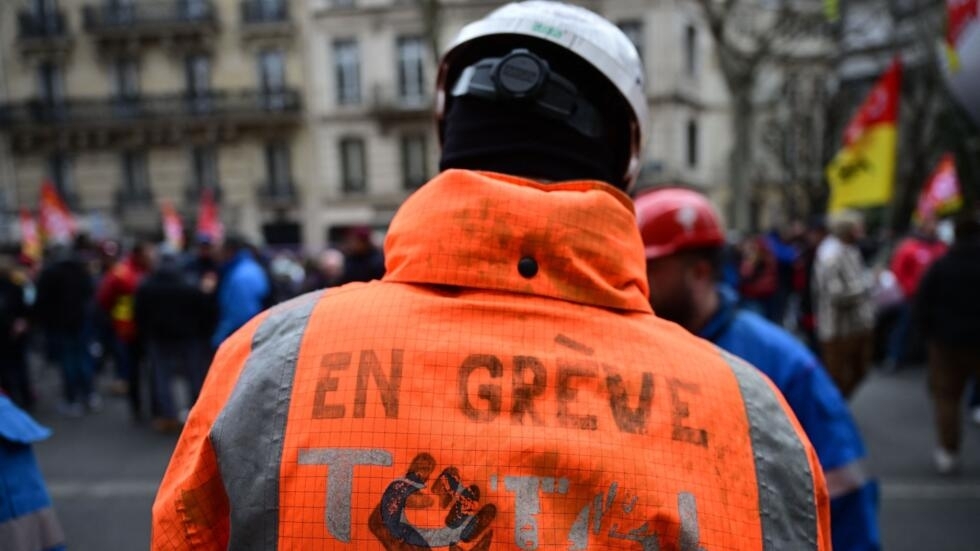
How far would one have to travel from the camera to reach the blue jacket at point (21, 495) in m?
1.57

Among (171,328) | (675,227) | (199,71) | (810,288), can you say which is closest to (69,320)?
(171,328)

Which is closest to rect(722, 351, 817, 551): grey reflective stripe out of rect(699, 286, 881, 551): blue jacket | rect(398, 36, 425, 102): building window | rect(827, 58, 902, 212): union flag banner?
rect(699, 286, 881, 551): blue jacket

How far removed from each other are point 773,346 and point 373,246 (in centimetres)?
469

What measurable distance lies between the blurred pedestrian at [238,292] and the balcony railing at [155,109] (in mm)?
22773

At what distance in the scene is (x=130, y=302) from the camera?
8.24 metres

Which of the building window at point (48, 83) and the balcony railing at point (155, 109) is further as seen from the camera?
the building window at point (48, 83)

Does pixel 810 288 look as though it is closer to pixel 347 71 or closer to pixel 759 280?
pixel 759 280

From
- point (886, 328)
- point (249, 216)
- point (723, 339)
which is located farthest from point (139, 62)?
point (723, 339)

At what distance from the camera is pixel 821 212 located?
20.7m

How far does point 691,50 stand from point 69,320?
23.5 meters

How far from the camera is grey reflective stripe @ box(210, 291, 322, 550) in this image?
0.87 metres

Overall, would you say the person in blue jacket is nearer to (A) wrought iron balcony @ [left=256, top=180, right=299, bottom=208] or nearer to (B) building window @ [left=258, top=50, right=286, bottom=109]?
(A) wrought iron balcony @ [left=256, top=180, right=299, bottom=208]

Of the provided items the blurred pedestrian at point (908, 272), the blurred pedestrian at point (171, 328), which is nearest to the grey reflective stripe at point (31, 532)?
the blurred pedestrian at point (171, 328)

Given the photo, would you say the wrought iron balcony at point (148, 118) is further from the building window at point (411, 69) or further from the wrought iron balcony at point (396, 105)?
the building window at point (411, 69)
